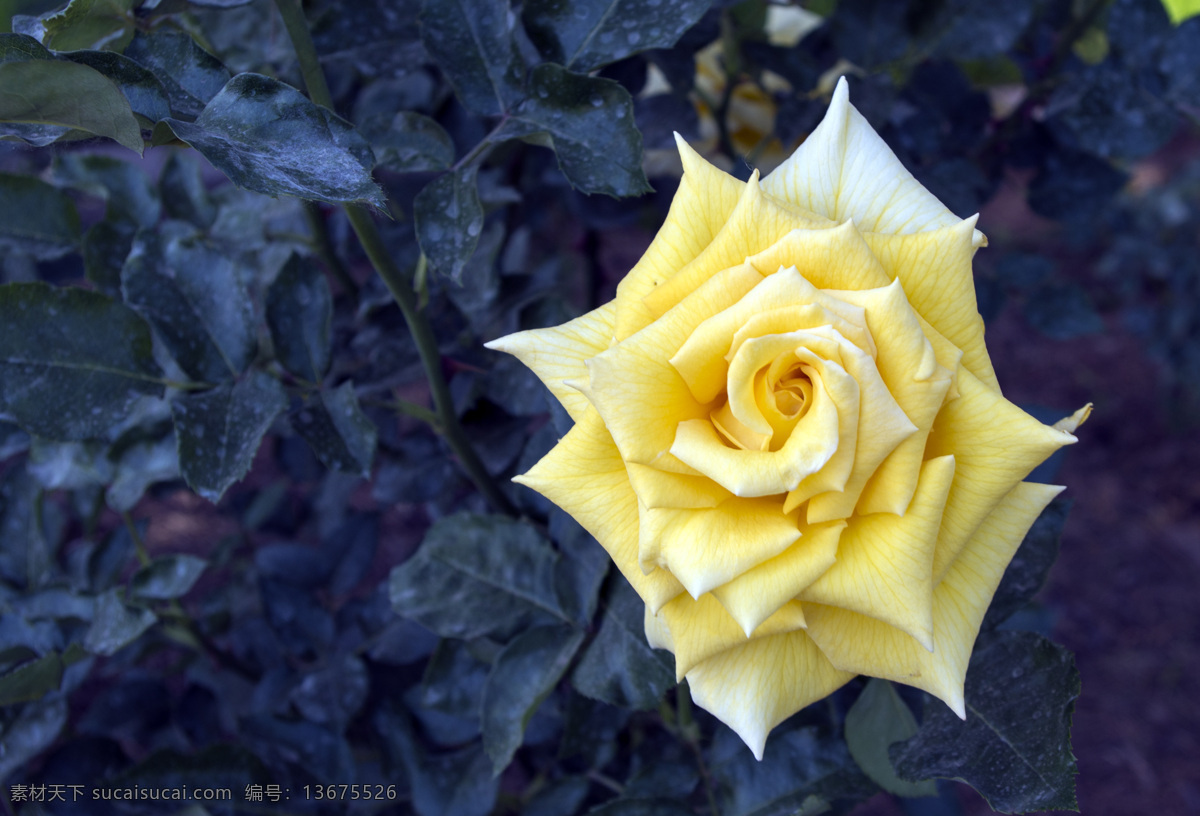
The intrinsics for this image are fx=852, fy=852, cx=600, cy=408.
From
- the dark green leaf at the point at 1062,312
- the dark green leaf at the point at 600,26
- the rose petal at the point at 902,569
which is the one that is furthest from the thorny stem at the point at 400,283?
the dark green leaf at the point at 1062,312

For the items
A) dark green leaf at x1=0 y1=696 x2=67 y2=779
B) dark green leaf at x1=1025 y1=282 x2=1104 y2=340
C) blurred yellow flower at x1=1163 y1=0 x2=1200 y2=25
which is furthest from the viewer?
blurred yellow flower at x1=1163 y1=0 x2=1200 y2=25

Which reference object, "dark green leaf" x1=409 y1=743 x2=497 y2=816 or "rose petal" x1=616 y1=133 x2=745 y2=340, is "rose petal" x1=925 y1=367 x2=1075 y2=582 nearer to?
"rose petal" x1=616 y1=133 x2=745 y2=340

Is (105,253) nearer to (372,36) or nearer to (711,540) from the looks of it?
(372,36)

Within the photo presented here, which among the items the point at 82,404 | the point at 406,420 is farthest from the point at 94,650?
the point at 406,420

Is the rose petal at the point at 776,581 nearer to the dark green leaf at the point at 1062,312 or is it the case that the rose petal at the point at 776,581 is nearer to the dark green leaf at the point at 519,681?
the dark green leaf at the point at 519,681

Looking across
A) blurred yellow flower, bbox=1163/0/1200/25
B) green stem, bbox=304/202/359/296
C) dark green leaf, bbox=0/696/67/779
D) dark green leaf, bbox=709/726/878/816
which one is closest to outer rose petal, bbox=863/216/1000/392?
dark green leaf, bbox=709/726/878/816
